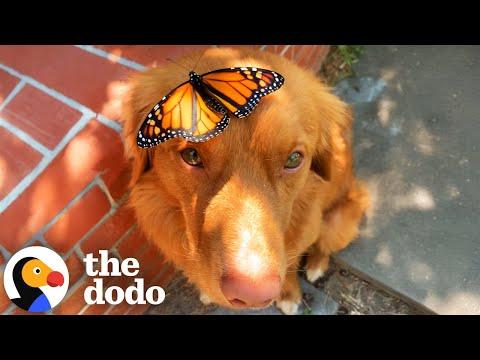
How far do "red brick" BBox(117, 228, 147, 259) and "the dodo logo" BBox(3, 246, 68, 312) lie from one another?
15.2 inches

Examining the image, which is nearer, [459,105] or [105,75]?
[105,75]

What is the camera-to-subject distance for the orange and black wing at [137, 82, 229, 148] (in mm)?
1688

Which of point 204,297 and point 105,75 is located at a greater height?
point 105,75

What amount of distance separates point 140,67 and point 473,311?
8.50 ft

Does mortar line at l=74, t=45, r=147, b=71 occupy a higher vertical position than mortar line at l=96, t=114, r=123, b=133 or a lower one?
higher

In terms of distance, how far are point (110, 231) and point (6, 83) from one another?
0.93m

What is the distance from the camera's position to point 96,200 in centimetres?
228

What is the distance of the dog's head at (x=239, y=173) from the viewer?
5.72 ft

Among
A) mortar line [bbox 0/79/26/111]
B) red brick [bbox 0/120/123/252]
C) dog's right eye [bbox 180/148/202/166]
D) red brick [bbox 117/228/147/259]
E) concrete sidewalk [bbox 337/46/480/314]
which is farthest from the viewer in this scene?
concrete sidewalk [bbox 337/46/480/314]

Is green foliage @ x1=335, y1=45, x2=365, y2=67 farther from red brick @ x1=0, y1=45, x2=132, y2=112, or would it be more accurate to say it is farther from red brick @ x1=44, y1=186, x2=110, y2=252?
red brick @ x1=44, y1=186, x2=110, y2=252

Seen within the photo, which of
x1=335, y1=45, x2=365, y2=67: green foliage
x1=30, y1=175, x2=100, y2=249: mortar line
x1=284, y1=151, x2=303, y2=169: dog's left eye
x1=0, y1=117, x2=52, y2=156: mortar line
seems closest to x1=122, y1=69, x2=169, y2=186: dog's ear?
x1=30, y1=175, x2=100, y2=249: mortar line

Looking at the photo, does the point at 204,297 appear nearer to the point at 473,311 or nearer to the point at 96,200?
the point at 96,200

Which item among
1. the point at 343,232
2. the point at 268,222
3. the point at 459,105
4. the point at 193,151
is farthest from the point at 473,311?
the point at 193,151

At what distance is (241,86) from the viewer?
5.55ft
